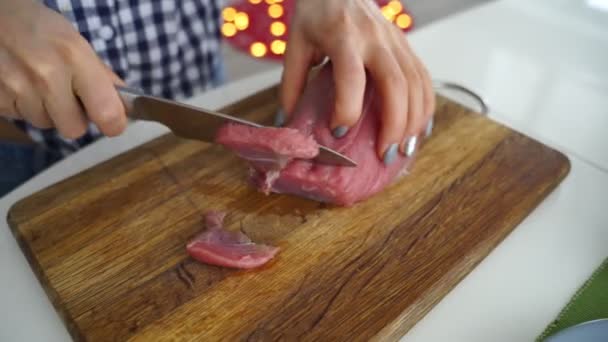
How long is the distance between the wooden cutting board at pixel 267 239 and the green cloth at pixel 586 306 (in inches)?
7.9

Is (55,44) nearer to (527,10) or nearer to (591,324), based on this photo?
(591,324)

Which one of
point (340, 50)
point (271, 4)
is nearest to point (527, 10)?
point (340, 50)

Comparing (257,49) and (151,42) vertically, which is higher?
(151,42)

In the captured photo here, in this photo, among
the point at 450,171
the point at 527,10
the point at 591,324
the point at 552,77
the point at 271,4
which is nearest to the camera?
the point at 591,324

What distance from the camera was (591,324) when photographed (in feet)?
3.02

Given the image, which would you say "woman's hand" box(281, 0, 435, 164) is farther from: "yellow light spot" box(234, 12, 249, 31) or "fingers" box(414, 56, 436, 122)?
"yellow light spot" box(234, 12, 249, 31)

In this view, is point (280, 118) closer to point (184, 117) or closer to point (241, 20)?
point (184, 117)

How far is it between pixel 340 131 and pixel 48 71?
66 centimetres

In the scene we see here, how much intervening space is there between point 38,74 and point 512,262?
1094mm

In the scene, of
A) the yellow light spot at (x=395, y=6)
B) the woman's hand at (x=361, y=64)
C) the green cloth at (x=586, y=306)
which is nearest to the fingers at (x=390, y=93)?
the woman's hand at (x=361, y=64)

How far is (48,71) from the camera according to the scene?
3.31ft

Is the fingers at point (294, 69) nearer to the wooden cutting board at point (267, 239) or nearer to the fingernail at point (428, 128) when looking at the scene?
the wooden cutting board at point (267, 239)

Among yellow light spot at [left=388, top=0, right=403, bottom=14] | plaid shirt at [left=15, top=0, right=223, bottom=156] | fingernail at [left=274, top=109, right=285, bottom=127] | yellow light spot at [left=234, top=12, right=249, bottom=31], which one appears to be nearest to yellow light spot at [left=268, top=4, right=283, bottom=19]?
Result: yellow light spot at [left=234, top=12, right=249, bottom=31]

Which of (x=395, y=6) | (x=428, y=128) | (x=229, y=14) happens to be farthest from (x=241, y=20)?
(x=428, y=128)
